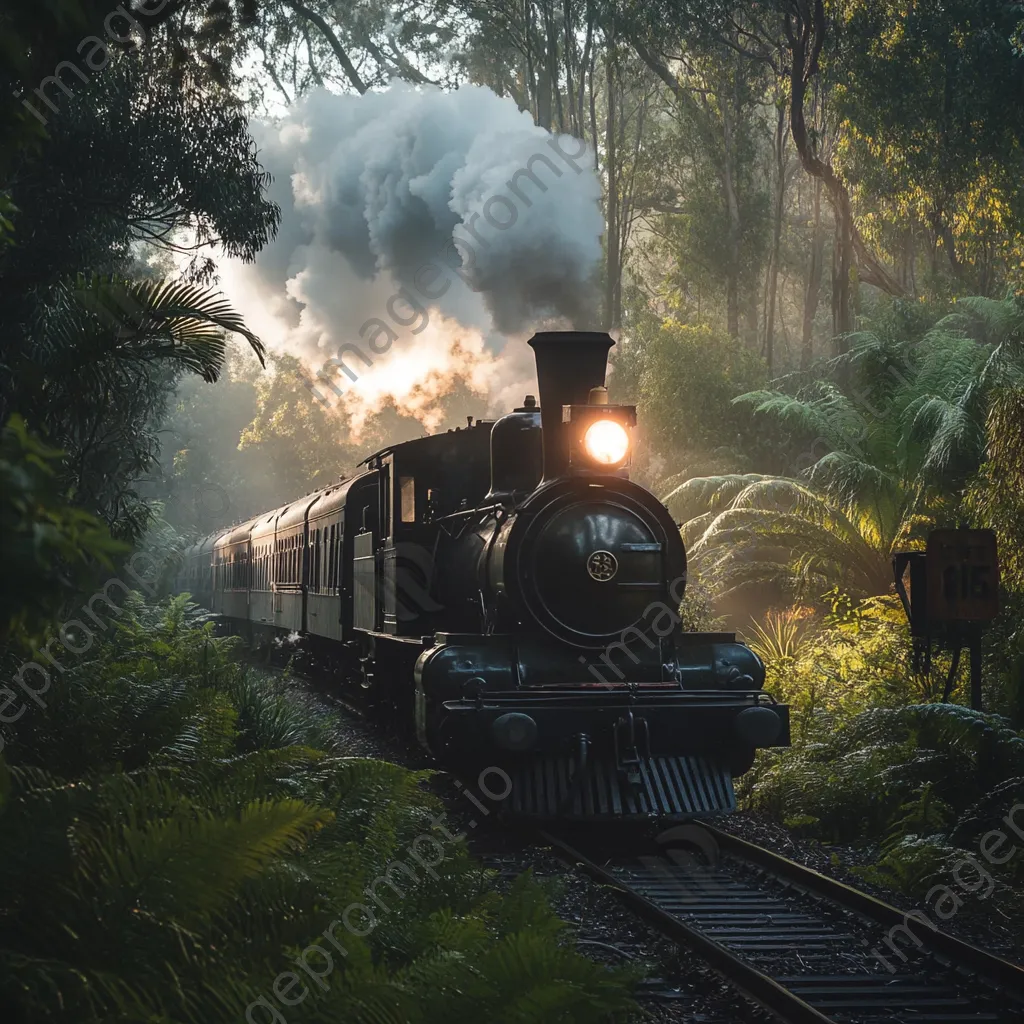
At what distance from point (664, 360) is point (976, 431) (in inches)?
508

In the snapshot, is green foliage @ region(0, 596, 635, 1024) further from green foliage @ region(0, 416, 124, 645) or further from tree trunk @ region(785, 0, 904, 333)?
tree trunk @ region(785, 0, 904, 333)

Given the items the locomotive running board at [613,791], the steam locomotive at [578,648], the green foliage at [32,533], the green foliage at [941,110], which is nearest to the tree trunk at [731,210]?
the green foliage at [941,110]

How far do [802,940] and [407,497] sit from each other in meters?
5.69

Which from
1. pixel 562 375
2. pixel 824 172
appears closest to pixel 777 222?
pixel 824 172

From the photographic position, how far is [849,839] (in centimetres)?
830

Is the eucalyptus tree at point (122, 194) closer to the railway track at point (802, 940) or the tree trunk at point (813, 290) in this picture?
the railway track at point (802, 940)

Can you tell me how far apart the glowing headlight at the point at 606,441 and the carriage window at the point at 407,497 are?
2.45 m

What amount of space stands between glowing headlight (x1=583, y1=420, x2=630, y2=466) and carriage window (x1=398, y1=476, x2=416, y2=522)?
8.05ft

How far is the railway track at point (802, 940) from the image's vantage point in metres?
4.90

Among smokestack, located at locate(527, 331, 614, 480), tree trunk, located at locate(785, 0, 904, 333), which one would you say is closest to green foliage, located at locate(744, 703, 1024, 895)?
smokestack, located at locate(527, 331, 614, 480)

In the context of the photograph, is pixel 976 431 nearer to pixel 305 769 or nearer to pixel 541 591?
pixel 541 591

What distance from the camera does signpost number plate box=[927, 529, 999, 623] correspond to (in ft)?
29.5

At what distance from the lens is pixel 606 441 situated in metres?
8.55

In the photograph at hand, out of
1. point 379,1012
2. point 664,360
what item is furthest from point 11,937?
point 664,360
